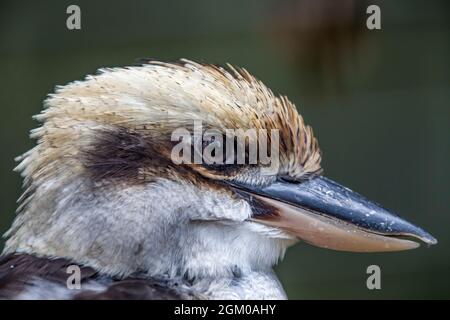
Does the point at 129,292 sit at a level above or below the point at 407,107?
below

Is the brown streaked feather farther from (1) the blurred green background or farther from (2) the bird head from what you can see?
(1) the blurred green background

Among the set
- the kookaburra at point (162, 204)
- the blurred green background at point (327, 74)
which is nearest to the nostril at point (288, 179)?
the kookaburra at point (162, 204)

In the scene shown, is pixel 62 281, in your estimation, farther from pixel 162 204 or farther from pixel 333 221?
pixel 333 221

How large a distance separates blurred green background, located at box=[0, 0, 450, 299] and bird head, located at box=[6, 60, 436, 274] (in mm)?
3068

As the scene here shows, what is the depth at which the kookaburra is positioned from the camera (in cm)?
289


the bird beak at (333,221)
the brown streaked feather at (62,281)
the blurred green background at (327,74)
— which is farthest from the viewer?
the blurred green background at (327,74)

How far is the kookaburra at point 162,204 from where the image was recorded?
289 centimetres

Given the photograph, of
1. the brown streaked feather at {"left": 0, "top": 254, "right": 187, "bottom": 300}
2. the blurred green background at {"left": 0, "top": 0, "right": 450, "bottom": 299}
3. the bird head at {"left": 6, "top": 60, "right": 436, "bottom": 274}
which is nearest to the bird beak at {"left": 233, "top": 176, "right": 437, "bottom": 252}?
the bird head at {"left": 6, "top": 60, "right": 436, "bottom": 274}

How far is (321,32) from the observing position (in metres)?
6.07

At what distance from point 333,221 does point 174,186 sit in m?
0.60

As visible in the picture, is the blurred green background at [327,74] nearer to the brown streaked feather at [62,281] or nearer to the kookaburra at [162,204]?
the kookaburra at [162,204]

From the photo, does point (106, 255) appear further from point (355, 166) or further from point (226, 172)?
point (355, 166)

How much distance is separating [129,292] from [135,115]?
634 mm

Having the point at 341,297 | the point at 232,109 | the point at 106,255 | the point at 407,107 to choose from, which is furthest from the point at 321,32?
the point at 106,255
